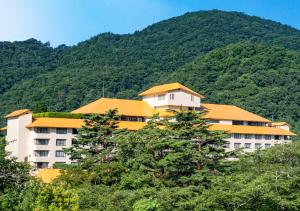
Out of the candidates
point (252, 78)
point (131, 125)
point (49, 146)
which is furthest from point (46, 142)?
point (252, 78)

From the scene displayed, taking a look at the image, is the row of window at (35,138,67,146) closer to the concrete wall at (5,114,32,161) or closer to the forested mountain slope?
the concrete wall at (5,114,32,161)

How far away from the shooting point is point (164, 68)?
14050cm

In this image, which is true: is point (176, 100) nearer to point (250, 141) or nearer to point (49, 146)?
point (250, 141)

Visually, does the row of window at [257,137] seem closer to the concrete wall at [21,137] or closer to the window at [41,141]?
the window at [41,141]

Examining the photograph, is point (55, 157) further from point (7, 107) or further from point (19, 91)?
point (19, 91)

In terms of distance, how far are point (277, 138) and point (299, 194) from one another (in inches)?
1322

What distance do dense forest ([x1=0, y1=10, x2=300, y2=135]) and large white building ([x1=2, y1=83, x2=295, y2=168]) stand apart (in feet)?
78.7

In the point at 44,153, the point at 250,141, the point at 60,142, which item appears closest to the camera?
the point at 44,153

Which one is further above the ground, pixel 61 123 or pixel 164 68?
pixel 164 68

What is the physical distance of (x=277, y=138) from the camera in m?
64.9

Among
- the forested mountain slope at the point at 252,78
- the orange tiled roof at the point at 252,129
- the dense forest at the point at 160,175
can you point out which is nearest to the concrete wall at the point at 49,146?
the dense forest at the point at 160,175

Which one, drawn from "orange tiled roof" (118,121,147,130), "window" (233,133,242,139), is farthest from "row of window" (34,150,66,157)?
"window" (233,133,242,139)

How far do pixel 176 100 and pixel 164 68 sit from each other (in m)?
81.2

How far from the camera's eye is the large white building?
55.1 meters
